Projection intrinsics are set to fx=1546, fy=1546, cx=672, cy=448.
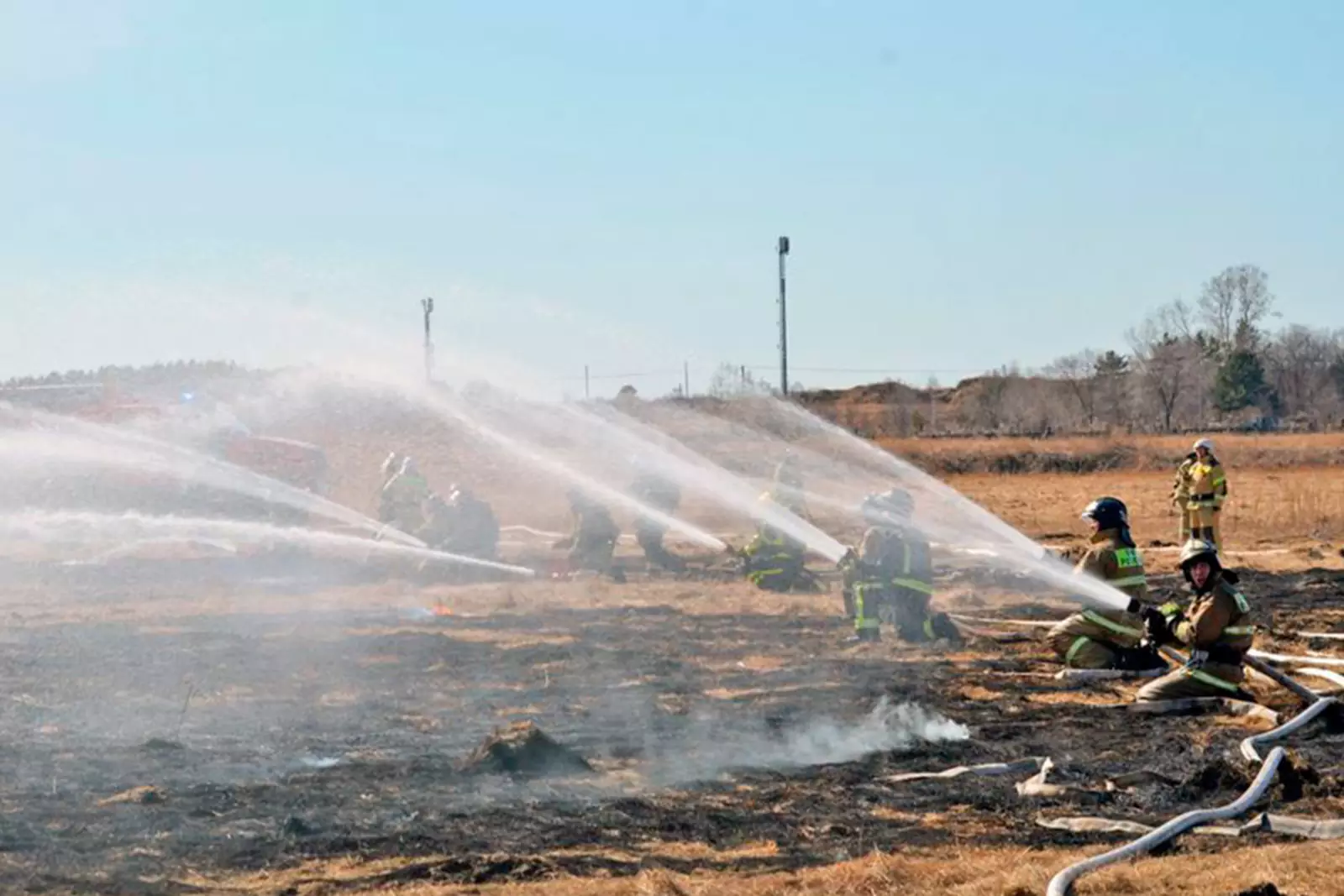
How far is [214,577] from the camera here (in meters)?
23.0

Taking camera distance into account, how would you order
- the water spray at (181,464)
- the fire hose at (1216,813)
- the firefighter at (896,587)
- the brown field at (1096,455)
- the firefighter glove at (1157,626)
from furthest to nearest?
the brown field at (1096,455) → the water spray at (181,464) → the firefighter at (896,587) → the firefighter glove at (1157,626) → the fire hose at (1216,813)

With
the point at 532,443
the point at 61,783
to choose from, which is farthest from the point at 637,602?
the point at 532,443

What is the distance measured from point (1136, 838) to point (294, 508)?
22531 mm

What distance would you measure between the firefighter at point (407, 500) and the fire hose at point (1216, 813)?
1614 cm

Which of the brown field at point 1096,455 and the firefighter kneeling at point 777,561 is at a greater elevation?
the brown field at point 1096,455

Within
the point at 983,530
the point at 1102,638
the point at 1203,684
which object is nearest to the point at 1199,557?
the point at 1203,684

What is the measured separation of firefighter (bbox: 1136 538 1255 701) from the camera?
12.2 metres

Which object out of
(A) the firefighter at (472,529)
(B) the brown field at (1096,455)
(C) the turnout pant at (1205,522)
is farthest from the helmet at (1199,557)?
(B) the brown field at (1096,455)

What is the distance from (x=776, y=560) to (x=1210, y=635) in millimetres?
9350

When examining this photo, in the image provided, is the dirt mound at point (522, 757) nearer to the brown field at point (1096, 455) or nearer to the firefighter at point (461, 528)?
the firefighter at point (461, 528)

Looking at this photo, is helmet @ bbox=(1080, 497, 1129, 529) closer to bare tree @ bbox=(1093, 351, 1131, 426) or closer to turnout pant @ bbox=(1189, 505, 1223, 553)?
turnout pant @ bbox=(1189, 505, 1223, 553)

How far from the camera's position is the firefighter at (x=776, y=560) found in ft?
69.3

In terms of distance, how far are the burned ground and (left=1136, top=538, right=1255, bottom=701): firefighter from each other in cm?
53

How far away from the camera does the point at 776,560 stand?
2120 centimetres
